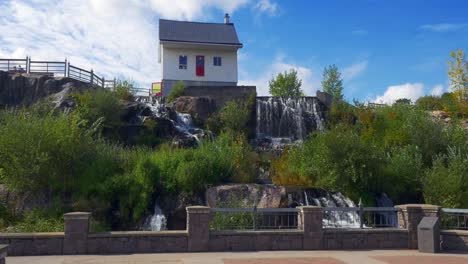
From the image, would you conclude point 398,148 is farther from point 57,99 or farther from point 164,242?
point 57,99

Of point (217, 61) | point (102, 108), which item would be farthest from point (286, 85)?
point (102, 108)

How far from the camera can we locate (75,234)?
43.0ft

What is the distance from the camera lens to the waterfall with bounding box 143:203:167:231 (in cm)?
1876

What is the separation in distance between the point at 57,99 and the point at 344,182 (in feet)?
Answer: 75.4

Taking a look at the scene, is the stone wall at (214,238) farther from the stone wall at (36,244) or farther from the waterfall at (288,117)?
the waterfall at (288,117)

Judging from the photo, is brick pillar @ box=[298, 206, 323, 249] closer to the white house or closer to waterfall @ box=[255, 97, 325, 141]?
waterfall @ box=[255, 97, 325, 141]

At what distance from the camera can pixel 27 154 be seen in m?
19.8

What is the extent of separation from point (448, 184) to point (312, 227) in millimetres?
9644

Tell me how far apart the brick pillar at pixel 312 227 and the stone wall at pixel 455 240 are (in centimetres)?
386

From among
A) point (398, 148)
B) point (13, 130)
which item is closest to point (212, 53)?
point (398, 148)

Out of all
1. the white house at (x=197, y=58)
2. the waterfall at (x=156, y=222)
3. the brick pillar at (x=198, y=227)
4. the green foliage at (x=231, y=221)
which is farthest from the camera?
the white house at (x=197, y=58)

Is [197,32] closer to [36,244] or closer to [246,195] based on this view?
[246,195]

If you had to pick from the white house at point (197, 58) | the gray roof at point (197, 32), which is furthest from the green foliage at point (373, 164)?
the gray roof at point (197, 32)

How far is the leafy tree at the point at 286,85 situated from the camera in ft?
177
